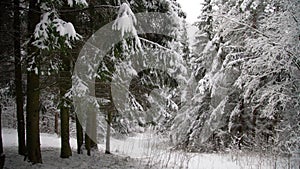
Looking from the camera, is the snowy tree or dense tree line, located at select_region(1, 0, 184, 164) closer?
dense tree line, located at select_region(1, 0, 184, 164)

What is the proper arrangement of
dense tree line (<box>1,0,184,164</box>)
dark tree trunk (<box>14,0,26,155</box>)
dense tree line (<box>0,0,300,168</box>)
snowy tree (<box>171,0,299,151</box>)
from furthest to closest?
snowy tree (<box>171,0,299,151</box>) → dark tree trunk (<box>14,0,26,155</box>) → dense tree line (<box>0,0,300,168</box>) → dense tree line (<box>1,0,184,164</box>)

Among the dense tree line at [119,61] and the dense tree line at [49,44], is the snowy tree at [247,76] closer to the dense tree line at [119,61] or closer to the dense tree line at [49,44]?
the dense tree line at [119,61]

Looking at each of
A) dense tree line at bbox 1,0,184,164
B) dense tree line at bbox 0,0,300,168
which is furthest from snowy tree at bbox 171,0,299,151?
dense tree line at bbox 1,0,184,164

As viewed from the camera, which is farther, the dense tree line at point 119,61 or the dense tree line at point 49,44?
the dense tree line at point 119,61

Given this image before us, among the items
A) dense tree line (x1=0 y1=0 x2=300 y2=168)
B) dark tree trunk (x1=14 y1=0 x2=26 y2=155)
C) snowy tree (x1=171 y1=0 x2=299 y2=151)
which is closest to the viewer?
dense tree line (x1=0 y1=0 x2=300 y2=168)

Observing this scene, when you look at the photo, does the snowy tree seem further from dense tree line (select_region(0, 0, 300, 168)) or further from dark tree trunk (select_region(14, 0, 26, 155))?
dark tree trunk (select_region(14, 0, 26, 155))

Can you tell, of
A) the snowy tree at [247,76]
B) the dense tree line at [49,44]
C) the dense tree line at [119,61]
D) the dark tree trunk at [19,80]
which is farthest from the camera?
the snowy tree at [247,76]

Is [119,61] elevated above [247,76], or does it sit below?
above

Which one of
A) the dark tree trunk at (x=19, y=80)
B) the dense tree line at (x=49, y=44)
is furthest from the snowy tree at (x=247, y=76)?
the dark tree trunk at (x=19, y=80)

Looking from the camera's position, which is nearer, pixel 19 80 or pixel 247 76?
pixel 19 80

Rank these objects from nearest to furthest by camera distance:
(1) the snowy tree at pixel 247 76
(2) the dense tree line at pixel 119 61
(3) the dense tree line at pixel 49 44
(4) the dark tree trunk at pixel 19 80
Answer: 1. (3) the dense tree line at pixel 49 44
2. (2) the dense tree line at pixel 119 61
3. (4) the dark tree trunk at pixel 19 80
4. (1) the snowy tree at pixel 247 76

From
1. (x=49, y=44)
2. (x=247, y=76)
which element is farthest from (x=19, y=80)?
(x=247, y=76)

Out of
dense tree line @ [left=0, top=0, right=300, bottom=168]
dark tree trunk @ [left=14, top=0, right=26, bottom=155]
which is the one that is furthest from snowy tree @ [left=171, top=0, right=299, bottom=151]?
dark tree trunk @ [left=14, top=0, right=26, bottom=155]

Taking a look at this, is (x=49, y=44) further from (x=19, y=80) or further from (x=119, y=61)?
(x=19, y=80)
